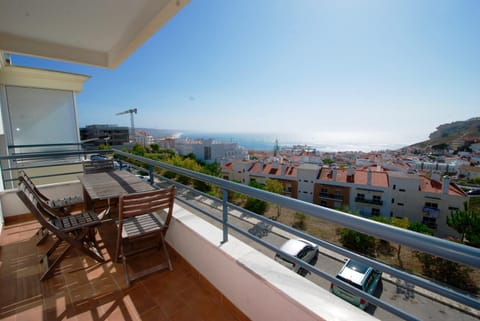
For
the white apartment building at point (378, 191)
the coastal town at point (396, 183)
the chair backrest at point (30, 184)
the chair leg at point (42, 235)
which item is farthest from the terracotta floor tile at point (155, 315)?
the white apartment building at point (378, 191)

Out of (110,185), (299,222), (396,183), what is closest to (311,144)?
(396,183)

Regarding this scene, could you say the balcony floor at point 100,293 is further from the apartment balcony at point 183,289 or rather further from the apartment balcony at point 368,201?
the apartment balcony at point 368,201

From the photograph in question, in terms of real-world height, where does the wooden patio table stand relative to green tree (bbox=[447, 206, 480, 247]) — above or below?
above

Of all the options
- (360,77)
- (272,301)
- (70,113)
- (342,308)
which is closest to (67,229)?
(272,301)

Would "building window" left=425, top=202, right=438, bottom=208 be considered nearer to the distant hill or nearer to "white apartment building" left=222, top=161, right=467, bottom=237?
"white apartment building" left=222, top=161, right=467, bottom=237

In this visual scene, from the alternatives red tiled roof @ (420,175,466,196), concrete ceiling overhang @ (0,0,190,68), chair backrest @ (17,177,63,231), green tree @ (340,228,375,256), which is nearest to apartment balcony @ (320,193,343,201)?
red tiled roof @ (420,175,466,196)

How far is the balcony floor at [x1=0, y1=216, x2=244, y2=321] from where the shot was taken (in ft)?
5.05

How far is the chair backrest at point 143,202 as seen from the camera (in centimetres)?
169

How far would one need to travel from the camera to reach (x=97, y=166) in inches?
136

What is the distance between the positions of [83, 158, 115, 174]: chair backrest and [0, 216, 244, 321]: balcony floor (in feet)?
4.70

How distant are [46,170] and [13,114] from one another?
1804 millimetres

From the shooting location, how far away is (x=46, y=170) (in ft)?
21.3

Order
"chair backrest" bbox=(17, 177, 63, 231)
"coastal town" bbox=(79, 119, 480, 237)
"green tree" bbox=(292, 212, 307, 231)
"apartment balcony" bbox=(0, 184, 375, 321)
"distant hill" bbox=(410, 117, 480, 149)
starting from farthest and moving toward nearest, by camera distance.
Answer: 1. "distant hill" bbox=(410, 117, 480, 149)
2. "coastal town" bbox=(79, 119, 480, 237)
3. "green tree" bbox=(292, 212, 307, 231)
4. "chair backrest" bbox=(17, 177, 63, 231)
5. "apartment balcony" bbox=(0, 184, 375, 321)

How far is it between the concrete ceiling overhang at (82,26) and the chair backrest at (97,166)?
1872mm
